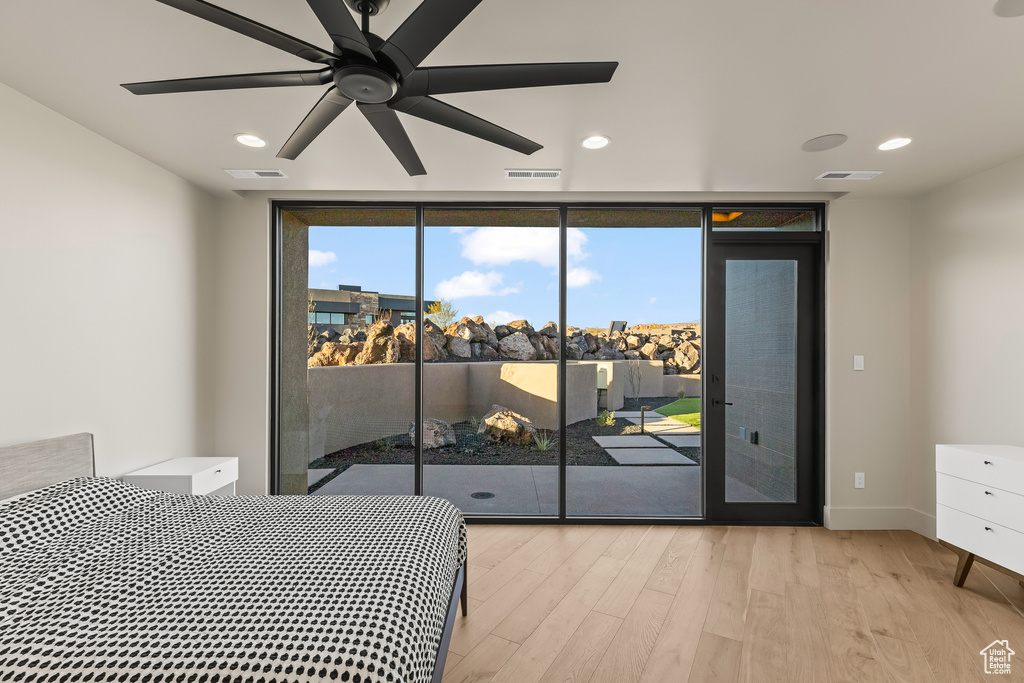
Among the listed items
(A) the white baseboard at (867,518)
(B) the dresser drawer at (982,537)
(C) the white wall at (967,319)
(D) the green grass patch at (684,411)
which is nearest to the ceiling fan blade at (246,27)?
(D) the green grass patch at (684,411)

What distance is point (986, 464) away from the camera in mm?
2564

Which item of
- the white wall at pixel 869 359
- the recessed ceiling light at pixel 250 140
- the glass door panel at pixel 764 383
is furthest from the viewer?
the glass door panel at pixel 764 383

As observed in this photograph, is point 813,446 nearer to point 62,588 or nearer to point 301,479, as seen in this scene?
point 301,479

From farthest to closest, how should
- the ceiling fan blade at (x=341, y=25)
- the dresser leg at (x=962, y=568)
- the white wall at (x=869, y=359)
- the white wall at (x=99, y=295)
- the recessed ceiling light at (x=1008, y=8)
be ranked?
the white wall at (x=869, y=359), the dresser leg at (x=962, y=568), the white wall at (x=99, y=295), the recessed ceiling light at (x=1008, y=8), the ceiling fan blade at (x=341, y=25)

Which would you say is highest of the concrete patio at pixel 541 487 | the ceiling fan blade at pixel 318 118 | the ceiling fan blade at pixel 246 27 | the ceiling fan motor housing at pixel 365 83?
the ceiling fan blade at pixel 246 27

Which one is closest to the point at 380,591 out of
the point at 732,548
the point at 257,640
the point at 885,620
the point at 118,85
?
the point at 257,640

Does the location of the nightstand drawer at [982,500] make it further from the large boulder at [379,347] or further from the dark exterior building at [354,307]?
the large boulder at [379,347]

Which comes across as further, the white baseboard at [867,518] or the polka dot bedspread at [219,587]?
the white baseboard at [867,518]

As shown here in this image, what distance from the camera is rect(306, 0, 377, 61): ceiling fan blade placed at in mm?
1107

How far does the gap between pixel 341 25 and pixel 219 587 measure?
61.5 inches

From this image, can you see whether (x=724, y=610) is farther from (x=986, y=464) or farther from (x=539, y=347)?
(x=539, y=347)

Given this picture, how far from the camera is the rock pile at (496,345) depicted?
3748 mm

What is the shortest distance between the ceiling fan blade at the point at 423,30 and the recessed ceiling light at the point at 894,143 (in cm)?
248

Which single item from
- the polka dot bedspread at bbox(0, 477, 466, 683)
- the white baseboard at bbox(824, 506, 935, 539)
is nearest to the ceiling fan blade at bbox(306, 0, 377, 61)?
the polka dot bedspread at bbox(0, 477, 466, 683)
